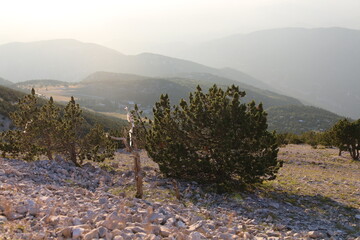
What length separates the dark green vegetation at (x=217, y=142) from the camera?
47.3 ft

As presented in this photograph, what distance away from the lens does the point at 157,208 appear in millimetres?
10227

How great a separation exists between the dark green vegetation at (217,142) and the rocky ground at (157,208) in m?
1.03

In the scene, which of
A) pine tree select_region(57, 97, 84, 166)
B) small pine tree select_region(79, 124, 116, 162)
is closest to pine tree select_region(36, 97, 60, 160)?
pine tree select_region(57, 97, 84, 166)

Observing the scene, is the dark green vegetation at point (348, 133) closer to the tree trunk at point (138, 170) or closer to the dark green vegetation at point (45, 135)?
the dark green vegetation at point (45, 135)

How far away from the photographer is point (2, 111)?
47.8 metres

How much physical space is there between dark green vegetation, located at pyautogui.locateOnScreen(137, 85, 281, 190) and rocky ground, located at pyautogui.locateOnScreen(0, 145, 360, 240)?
1028 mm

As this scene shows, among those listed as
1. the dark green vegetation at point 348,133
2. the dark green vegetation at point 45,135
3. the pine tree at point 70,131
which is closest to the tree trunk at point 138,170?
the dark green vegetation at point 45,135

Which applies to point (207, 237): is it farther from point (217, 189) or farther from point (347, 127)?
point (347, 127)

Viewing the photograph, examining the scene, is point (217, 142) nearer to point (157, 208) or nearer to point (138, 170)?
point (138, 170)

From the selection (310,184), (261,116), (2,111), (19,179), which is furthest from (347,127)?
(2,111)

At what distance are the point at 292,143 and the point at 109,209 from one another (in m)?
58.7

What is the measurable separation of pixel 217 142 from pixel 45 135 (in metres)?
11.9

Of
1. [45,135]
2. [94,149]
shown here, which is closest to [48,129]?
[45,135]

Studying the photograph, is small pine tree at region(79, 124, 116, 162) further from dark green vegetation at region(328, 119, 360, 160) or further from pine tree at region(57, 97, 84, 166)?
dark green vegetation at region(328, 119, 360, 160)
